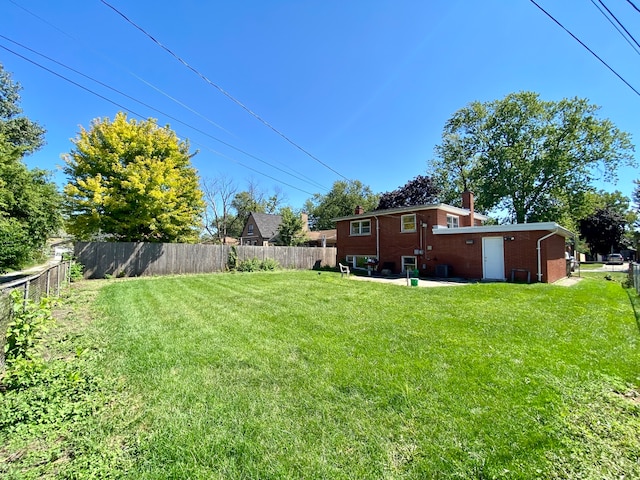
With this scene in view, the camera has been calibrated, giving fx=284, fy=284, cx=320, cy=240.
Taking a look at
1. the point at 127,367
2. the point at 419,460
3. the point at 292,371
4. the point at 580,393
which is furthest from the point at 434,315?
the point at 127,367

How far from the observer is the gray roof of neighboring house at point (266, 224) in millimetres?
35156

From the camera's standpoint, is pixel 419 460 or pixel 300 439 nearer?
pixel 419 460

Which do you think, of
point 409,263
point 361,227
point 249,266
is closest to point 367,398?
point 409,263

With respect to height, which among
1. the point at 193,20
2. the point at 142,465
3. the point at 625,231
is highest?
the point at 193,20

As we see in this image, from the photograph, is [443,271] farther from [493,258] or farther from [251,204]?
[251,204]

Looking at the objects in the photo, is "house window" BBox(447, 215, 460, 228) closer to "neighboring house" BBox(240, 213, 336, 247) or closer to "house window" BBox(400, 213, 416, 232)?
"house window" BBox(400, 213, 416, 232)

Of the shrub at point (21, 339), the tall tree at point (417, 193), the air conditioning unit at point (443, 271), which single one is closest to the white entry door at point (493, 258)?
the air conditioning unit at point (443, 271)

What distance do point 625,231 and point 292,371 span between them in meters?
54.4

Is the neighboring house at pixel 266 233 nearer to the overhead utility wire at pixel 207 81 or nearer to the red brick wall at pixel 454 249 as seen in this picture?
the red brick wall at pixel 454 249

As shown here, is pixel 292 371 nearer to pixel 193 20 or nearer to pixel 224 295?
pixel 224 295

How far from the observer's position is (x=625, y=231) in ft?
126

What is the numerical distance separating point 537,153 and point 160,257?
31.7m

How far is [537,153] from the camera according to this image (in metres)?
25.9

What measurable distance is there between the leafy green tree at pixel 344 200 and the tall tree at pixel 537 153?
14942 mm
